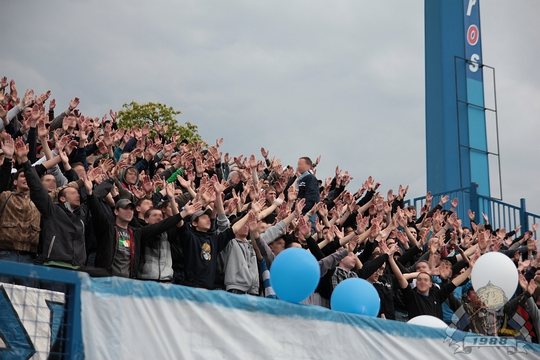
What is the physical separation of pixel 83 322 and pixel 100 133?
32.8 feet

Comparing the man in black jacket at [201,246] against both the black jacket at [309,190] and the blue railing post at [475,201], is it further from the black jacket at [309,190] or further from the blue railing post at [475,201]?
the blue railing post at [475,201]

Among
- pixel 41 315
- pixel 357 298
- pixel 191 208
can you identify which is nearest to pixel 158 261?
pixel 191 208

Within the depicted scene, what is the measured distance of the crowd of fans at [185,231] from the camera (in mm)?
8164

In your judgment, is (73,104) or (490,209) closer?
(73,104)

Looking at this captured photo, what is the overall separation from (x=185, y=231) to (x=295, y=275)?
1.65 m

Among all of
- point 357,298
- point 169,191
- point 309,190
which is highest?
point 309,190

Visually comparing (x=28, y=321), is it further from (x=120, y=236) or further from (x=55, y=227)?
(x=120, y=236)

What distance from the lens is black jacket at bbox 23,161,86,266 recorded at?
7863 mm

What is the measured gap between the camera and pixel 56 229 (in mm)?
8094

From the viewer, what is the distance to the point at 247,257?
9117 mm

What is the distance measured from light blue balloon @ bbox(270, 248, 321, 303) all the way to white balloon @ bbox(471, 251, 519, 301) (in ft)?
9.23

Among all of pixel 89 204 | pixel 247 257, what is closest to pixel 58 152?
pixel 89 204

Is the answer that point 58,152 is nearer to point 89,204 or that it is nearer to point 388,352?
point 89,204

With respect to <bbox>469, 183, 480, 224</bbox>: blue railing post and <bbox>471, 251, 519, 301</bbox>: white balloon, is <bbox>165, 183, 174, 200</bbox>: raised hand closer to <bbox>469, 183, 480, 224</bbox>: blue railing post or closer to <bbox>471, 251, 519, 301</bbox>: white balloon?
<bbox>471, 251, 519, 301</bbox>: white balloon
